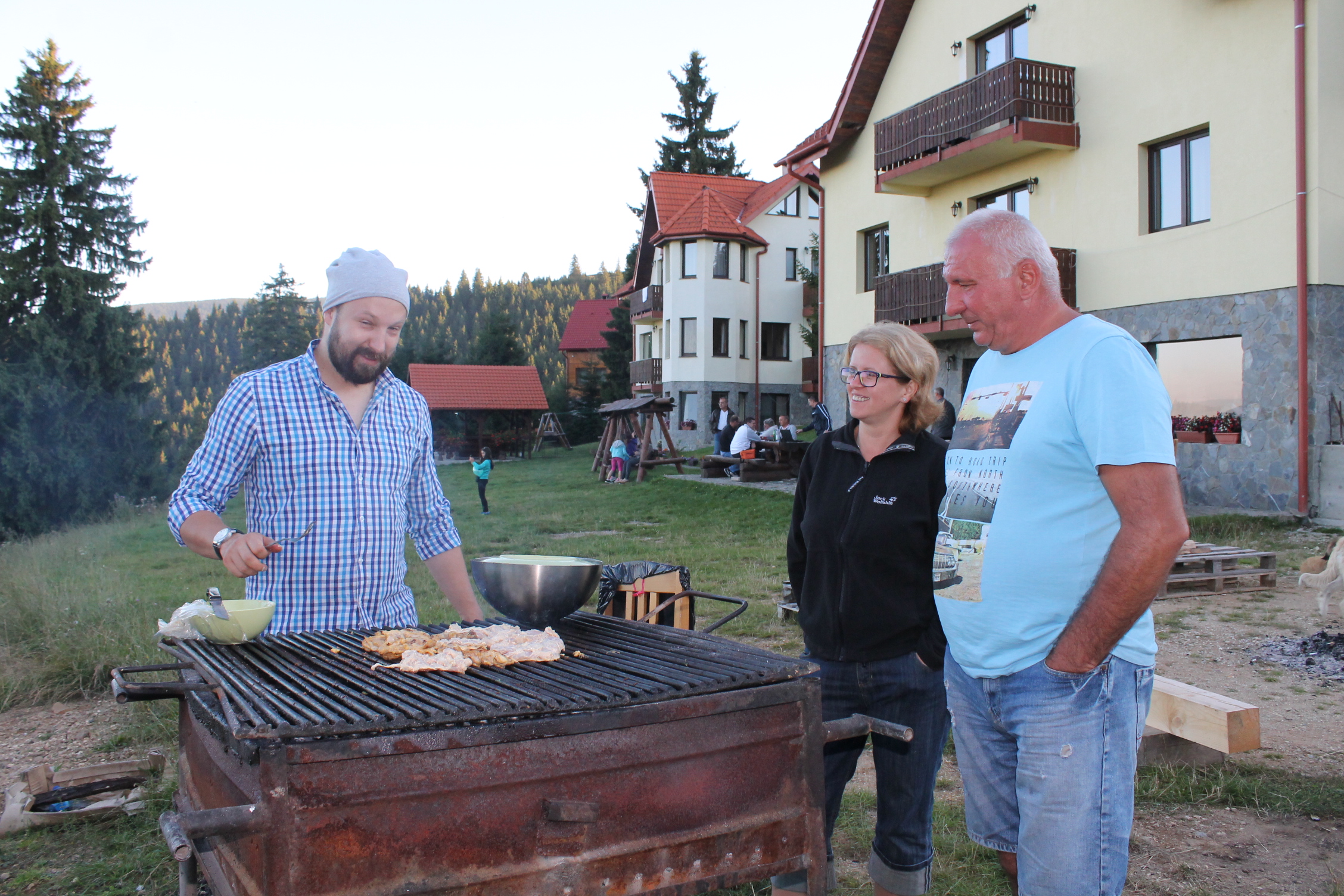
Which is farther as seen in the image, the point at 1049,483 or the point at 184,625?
the point at 184,625

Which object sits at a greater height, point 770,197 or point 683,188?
point 683,188

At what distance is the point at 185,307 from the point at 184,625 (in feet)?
376

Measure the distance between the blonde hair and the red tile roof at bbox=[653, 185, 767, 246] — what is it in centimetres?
2923

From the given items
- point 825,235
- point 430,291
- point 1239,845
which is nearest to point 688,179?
point 825,235

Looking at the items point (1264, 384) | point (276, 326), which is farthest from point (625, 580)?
point (276, 326)

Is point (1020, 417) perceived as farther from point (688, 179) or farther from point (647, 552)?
point (688, 179)

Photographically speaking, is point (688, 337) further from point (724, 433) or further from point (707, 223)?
point (724, 433)

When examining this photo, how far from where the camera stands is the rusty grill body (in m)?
1.72

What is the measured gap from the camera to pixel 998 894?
325cm

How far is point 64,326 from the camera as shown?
21453mm

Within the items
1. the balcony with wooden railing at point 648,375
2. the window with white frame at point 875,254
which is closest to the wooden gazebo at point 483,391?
the balcony with wooden railing at point 648,375

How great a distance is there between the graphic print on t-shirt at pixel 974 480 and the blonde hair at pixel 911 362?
455 mm

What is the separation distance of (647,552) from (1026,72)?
9377mm

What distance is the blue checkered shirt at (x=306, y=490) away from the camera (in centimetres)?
273
